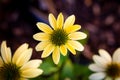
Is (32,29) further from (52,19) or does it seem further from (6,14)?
(52,19)

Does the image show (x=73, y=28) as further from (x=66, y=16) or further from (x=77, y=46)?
(x=66, y=16)

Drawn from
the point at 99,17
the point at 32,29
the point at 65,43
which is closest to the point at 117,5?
the point at 99,17

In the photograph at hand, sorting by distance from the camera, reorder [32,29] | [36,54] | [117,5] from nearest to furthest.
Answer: [36,54] → [32,29] → [117,5]

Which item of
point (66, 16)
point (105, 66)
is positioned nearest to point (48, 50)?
point (105, 66)

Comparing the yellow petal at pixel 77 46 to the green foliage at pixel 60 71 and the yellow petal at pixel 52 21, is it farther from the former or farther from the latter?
the green foliage at pixel 60 71

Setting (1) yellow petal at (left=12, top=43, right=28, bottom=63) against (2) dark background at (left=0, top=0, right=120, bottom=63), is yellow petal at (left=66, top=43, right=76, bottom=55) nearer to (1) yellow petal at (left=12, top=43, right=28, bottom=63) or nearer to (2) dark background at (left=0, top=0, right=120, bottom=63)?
(1) yellow petal at (left=12, top=43, right=28, bottom=63)
